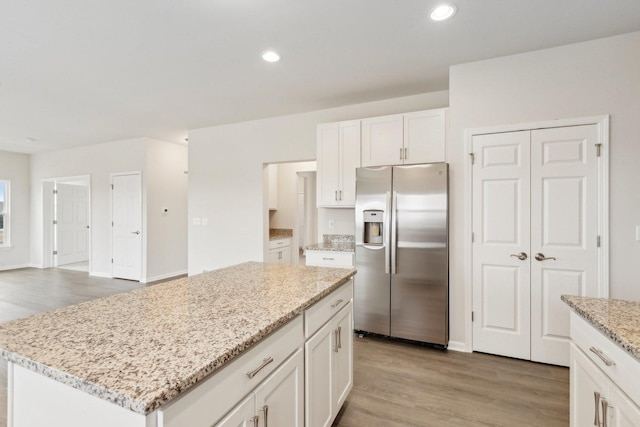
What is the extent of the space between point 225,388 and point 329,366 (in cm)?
91

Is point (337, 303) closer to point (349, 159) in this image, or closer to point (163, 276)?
point (349, 159)

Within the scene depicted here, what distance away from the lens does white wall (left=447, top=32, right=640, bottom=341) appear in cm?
243

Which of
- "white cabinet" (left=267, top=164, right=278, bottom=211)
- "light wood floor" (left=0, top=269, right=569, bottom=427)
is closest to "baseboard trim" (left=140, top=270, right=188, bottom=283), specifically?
"white cabinet" (left=267, top=164, right=278, bottom=211)

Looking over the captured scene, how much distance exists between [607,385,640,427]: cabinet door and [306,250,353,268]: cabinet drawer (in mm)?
2388

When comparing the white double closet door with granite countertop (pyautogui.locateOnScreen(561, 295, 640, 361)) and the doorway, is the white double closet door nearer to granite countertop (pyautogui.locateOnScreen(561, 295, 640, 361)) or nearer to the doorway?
granite countertop (pyautogui.locateOnScreen(561, 295, 640, 361))

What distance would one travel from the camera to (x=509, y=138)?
108 inches

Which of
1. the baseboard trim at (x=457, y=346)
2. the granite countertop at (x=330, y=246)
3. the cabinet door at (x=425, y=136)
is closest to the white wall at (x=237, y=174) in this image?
the cabinet door at (x=425, y=136)

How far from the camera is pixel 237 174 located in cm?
479

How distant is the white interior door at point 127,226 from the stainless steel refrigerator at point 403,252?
179 inches

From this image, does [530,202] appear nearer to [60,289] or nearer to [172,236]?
[172,236]

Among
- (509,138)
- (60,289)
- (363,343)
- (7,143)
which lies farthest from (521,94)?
(7,143)

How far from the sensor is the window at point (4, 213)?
6.75m

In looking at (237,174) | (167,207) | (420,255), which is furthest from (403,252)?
(167,207)

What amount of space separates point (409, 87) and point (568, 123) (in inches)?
60.9
